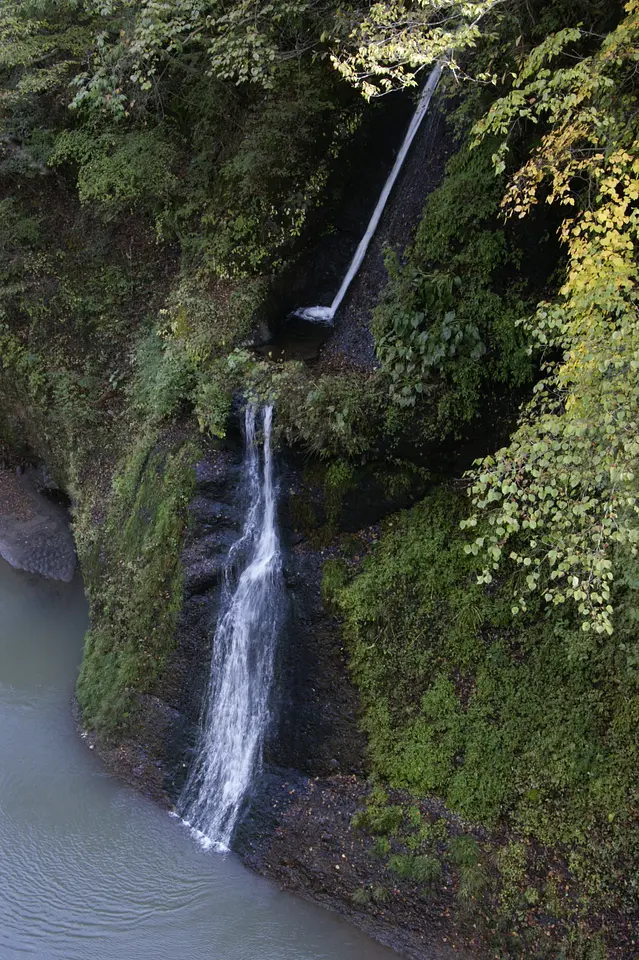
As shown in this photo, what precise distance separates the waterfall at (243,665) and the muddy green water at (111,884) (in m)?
0.50

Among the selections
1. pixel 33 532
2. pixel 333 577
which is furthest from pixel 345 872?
pixel 33 532

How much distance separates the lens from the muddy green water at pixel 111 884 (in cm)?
666

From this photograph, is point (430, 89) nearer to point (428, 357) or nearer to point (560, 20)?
point (560, 20)

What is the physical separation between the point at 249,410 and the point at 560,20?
17.4 ft

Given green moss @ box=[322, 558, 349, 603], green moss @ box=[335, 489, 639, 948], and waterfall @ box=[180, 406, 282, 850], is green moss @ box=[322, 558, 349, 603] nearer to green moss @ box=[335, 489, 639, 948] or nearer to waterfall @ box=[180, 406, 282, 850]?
green moss @ box=[335, 489, 639, 948]

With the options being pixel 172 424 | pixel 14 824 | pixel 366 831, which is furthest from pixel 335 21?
pixel 14 824

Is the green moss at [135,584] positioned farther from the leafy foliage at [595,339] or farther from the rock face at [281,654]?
the leafy foliage at [595,339]

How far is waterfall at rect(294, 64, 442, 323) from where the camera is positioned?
9.88m

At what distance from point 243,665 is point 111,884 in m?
2.75

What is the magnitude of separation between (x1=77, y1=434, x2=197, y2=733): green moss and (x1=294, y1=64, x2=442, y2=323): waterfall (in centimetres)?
310

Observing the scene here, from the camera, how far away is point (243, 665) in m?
8.27

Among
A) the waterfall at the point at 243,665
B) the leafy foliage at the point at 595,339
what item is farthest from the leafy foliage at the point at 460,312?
the waterfall at the point at 243,665

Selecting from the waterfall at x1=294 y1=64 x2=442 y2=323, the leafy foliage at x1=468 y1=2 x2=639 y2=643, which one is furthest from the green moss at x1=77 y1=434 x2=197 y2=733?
the leafy foliage at x1=468 y1=2 x2=639 y2=643

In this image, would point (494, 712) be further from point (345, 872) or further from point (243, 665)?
point (243, 665)
